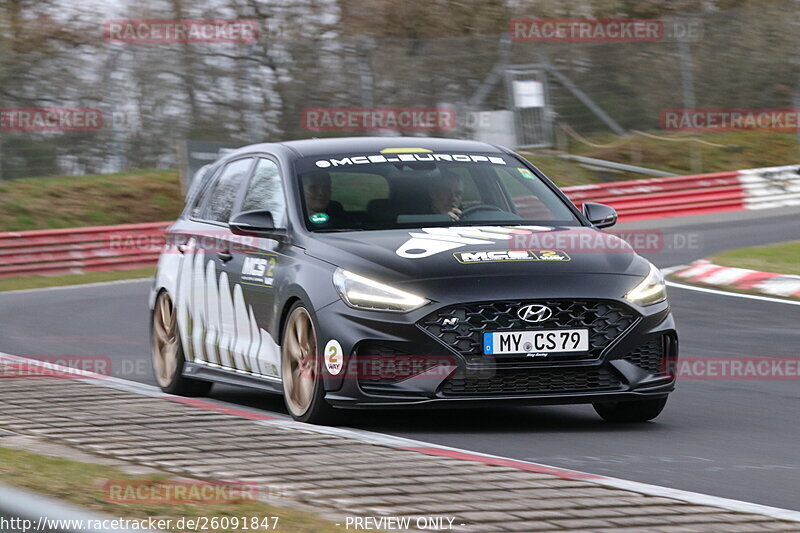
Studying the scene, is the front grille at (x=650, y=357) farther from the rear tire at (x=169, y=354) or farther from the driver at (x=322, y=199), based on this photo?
the rear tire at (x=169, y=354)

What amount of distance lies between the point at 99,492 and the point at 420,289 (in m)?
2.49

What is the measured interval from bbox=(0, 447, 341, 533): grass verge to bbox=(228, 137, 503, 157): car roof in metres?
3.10

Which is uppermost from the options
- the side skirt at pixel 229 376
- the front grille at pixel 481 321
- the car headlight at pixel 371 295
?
the car headlight at pixel 371 295

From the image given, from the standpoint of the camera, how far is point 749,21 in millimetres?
31219

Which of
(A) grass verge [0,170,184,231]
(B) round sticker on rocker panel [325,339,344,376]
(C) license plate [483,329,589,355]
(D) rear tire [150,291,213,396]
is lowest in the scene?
(A) grass verge [0,170,184,231]

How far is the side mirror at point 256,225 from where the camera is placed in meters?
8.49

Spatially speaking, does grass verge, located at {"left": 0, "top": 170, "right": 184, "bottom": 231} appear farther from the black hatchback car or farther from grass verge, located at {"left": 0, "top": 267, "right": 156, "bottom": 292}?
the black hatchback car

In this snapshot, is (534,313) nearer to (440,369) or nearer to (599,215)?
(440,369)

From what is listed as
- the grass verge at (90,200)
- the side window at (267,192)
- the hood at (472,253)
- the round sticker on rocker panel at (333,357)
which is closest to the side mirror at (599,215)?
the hood at (472,253)

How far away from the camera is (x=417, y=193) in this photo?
8773 mm

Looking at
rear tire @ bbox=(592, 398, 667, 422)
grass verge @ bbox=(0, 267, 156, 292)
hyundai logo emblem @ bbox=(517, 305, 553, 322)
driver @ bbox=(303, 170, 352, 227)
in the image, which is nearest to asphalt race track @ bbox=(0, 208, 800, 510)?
rear tire @ bbox=(592, 398, 667, 422)

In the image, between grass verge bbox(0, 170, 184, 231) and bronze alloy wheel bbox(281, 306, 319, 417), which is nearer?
bronze alloy wheel bbox(281, 306, 319, 417)

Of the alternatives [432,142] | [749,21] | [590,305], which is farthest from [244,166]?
[749,21]

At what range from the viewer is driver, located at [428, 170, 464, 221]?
8.73 m
